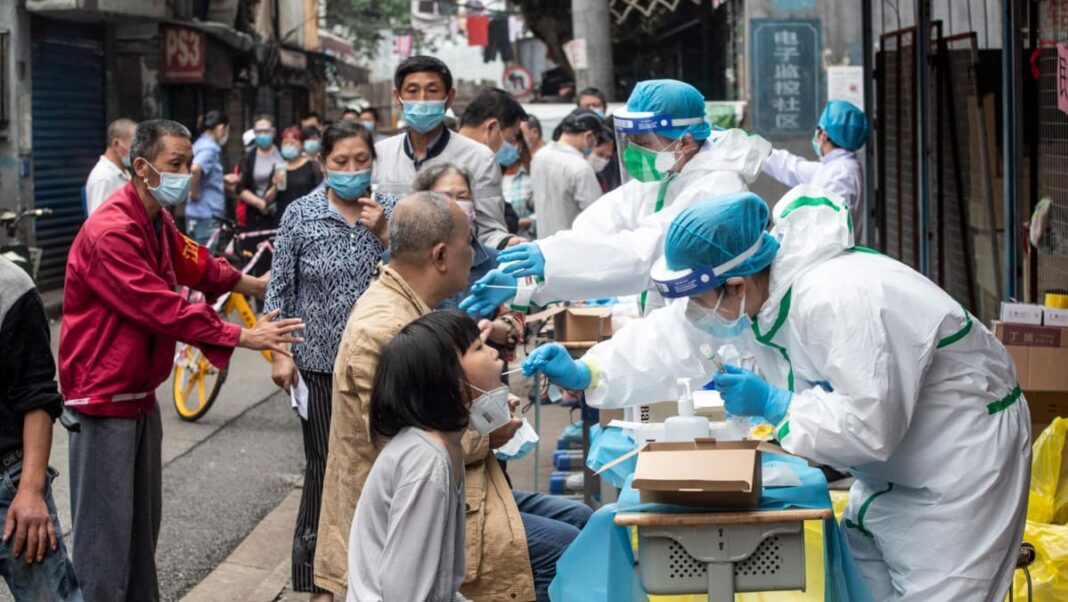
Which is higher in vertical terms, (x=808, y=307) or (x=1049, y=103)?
(x=1049, y=103)

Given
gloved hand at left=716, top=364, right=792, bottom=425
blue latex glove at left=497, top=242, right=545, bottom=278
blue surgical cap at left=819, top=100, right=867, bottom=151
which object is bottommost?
gloved hand at left=716, top=364, right=792, bottom=425

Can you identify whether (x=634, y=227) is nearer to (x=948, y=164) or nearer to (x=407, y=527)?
(x=407, y=527)

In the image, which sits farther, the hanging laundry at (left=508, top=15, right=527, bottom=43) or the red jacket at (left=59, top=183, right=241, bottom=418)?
the hanging laundry at (left=508, top=15, right=527, bottom=43)

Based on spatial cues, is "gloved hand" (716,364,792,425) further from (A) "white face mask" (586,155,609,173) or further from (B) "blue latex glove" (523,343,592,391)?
(A) "white face mask" (586,155,609,173)

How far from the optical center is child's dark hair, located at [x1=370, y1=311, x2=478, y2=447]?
11.8 feet

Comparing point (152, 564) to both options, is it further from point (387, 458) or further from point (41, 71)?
point (41, 71)

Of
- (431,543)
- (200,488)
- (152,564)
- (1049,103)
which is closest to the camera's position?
(431,543)

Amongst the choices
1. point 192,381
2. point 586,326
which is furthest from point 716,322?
point 192,381

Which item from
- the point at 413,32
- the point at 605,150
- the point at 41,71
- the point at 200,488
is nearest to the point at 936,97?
the point at 605,150

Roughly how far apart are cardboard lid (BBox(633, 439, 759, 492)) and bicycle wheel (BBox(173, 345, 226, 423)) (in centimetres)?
659

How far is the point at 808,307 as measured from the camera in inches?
154

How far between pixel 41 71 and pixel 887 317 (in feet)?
52.1

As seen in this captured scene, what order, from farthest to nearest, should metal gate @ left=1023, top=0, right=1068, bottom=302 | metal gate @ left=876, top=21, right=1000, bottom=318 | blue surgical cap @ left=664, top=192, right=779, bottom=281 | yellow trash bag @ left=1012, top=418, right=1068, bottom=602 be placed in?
metal gate @ left=876, top=21, right=1000, bottom=318 → metal gate @ left=1023, top=0, right=1068, bottom=302 → yellow trash bag @ left=1012, top=418, right=1068, bottom=602 → blue surgical cap @ left=664, top=192, right=779, bottom=281

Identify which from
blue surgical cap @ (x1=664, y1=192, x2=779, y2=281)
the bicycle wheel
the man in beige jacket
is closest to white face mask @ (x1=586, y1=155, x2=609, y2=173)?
the bicycle wheel
